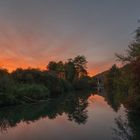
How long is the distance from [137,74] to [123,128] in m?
5.65

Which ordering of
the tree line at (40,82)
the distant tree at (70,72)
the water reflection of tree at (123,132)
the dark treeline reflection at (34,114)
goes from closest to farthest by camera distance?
the water reflection of tree at (123,132)
the dark treeline reflection at (34,114)
the tree line at (40,82)
the distant tree at (70,72)

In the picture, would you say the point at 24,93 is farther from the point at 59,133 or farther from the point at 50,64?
the point at 50,64

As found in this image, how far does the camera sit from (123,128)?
17.9 meters

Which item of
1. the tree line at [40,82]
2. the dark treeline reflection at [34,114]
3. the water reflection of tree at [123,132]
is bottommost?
the water reflection of tree at [123,132]

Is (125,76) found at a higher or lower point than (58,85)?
lower

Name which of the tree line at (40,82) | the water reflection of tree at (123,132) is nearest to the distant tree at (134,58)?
the water reflection of tree at (123,132)

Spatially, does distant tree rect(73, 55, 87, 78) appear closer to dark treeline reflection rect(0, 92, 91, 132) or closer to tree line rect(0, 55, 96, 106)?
tree line rect(0, 55, 96, 106)

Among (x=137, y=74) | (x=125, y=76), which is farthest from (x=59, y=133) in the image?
(x=125, y=76)

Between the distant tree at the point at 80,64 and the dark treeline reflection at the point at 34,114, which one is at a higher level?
the distant tree at the point at 80,64

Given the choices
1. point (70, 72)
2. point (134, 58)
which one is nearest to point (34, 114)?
point (134, 58)

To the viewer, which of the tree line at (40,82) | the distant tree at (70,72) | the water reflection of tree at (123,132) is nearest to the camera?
the water reflection of tree at (123,132)

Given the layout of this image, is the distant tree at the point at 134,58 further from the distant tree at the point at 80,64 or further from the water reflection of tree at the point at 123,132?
the distant tree at the point at 80,64

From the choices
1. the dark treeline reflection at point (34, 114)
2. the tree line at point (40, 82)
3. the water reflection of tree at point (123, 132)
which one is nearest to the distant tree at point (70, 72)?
the tree line at point (40, 82)

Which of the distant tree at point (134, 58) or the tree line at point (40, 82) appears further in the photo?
the tree line at point (40, 82)
